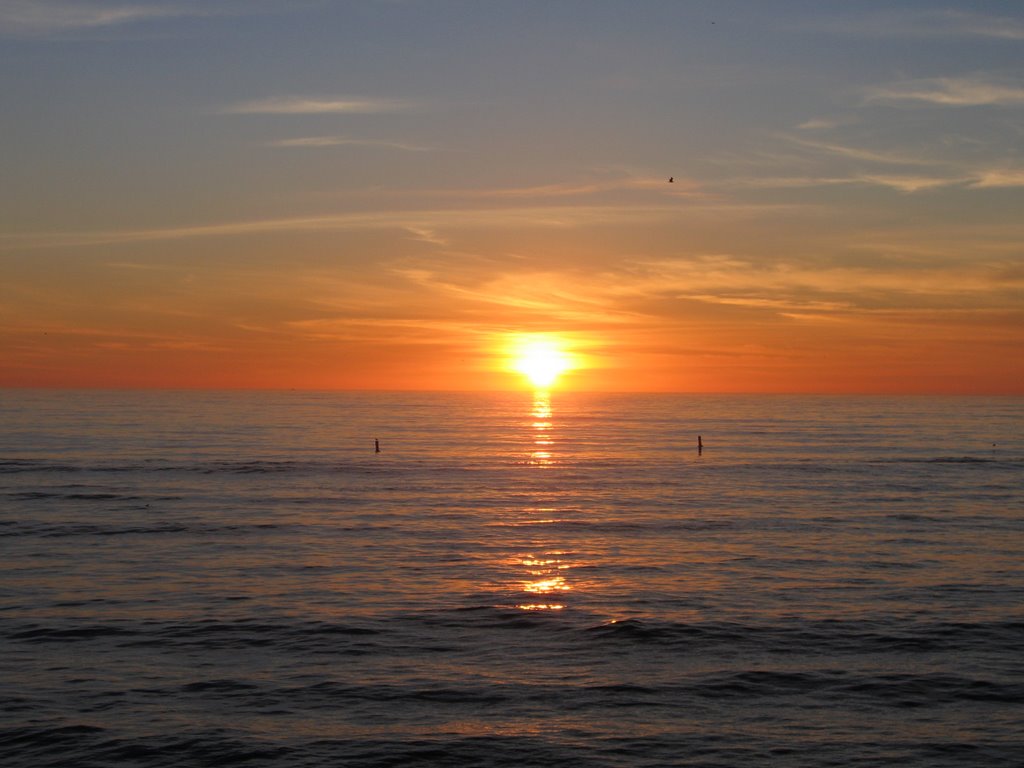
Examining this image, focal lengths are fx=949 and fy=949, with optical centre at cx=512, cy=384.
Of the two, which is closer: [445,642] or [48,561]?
[445,642]

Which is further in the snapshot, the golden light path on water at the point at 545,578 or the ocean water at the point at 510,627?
the golden light path on water at the point at 545,578

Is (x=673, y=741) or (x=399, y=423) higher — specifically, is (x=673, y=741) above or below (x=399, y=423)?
below

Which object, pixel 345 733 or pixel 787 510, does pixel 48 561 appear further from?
pixel 787 510

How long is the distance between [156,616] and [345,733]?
1205cm

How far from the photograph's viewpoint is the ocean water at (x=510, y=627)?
62.6 feet

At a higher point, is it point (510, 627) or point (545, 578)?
point (545, 578)

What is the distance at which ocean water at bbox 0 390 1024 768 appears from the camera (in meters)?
19.1

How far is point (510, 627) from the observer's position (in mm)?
Result: 27828

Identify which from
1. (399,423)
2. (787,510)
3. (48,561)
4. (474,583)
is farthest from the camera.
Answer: (399,423)

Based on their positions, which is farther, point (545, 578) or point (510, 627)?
point (545, 578)

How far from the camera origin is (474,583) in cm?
3400

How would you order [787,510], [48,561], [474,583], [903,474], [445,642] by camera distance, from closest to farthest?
[445,642]
[474,583]
[48,561]
[787,510]
[903,474]

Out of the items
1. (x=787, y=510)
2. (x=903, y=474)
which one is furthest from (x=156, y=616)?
(x=903, y=474)

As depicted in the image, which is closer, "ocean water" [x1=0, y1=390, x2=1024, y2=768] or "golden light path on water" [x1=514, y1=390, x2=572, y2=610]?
"ocean water" [x1=0, y1=390, x2=1024, y2=768]
